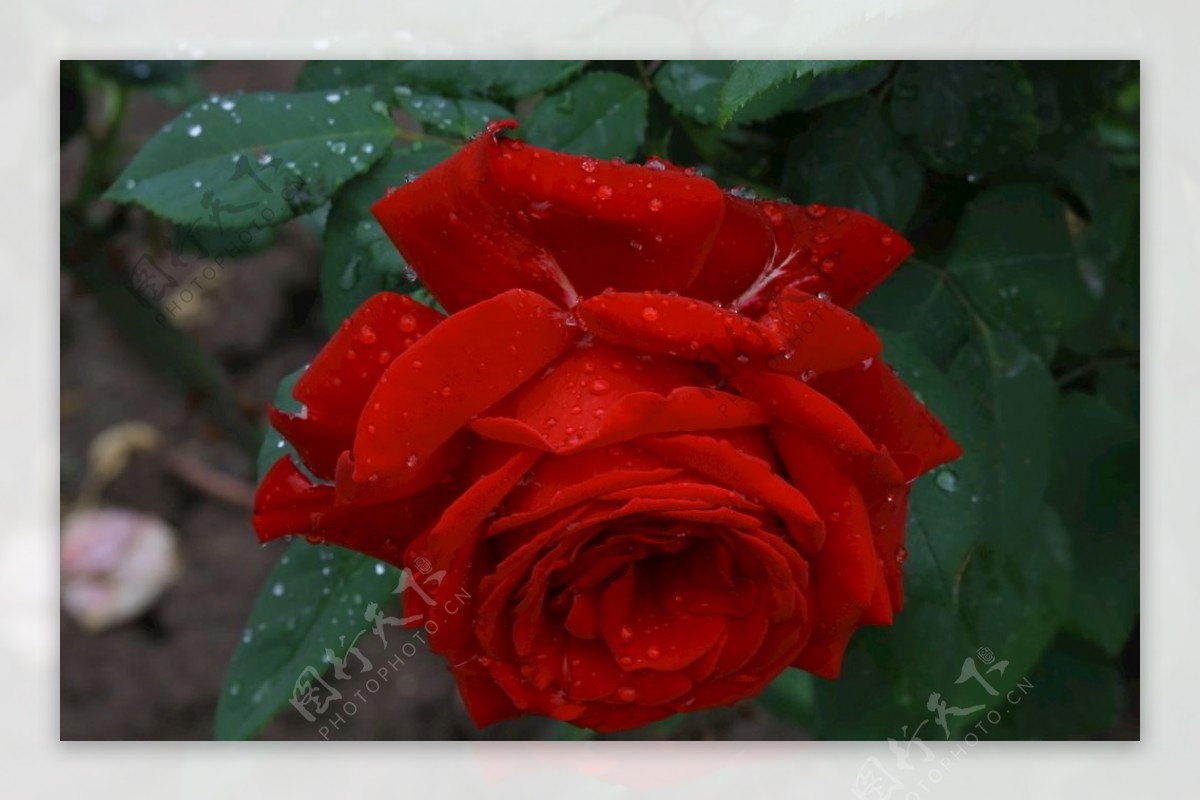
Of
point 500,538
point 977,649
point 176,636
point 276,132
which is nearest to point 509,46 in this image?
point 276,132

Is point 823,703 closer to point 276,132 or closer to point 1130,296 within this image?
point 1130,296

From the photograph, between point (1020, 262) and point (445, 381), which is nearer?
point (445, 381)

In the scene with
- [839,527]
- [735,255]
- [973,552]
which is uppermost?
[735,255]

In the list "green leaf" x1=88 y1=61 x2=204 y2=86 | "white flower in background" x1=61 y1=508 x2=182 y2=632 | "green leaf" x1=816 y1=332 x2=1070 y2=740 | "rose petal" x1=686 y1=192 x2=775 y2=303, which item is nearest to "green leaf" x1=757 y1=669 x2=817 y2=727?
"green leaf" x1=816 y1=332 x2=1070 y2=740

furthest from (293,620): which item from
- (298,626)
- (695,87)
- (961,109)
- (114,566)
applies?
(114,566)

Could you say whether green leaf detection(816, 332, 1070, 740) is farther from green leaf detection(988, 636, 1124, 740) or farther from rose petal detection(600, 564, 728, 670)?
rose petal detection(600, 564, 728, 670)

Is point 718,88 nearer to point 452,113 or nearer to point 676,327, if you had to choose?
point 452,113
